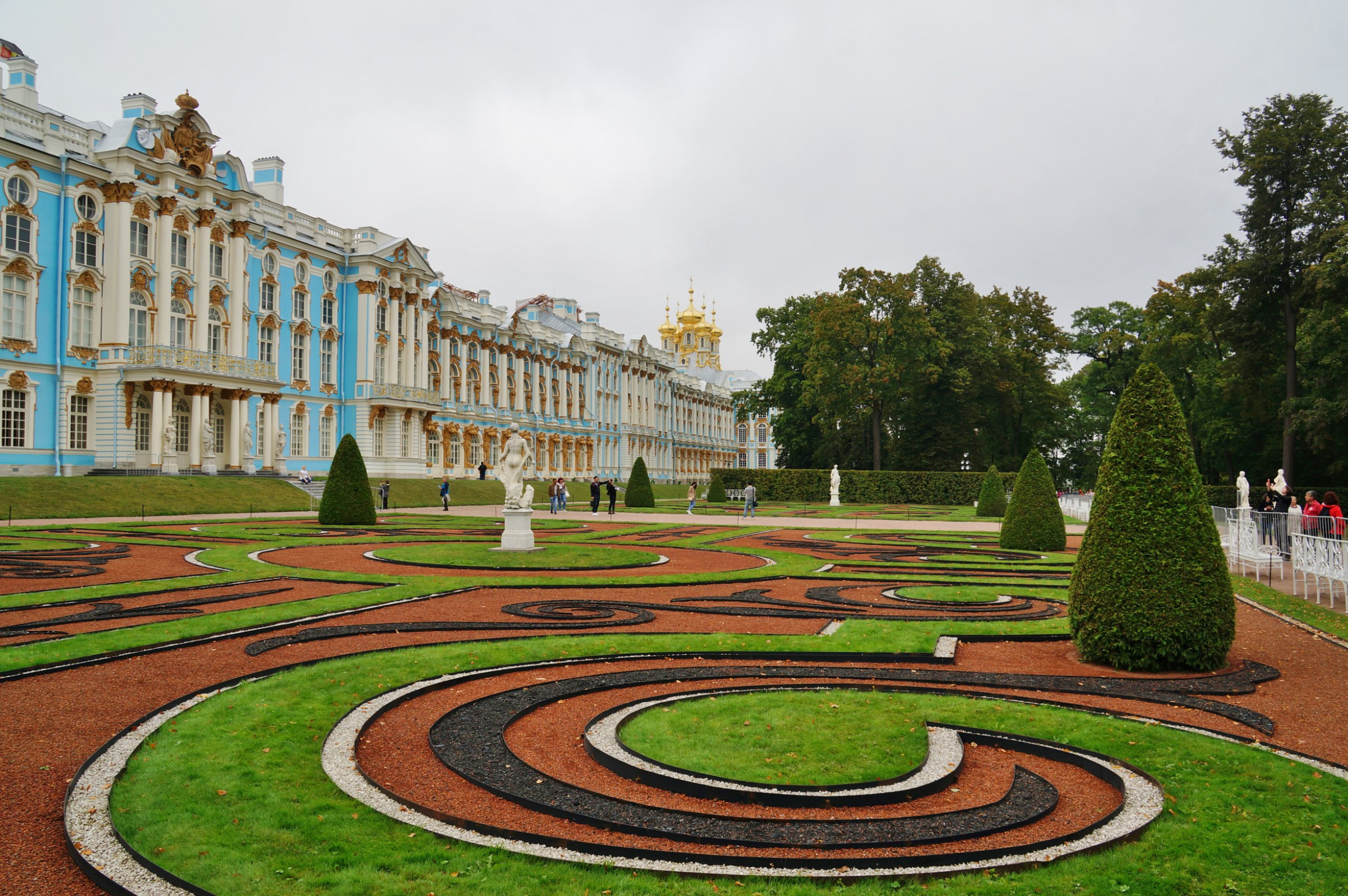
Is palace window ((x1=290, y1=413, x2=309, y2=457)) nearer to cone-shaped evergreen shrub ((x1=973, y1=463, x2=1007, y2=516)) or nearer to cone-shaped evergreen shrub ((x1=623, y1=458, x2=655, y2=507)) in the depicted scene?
cone-shaped evergreen shrub ((x1=623, y1=458, x2=655, y2=507))

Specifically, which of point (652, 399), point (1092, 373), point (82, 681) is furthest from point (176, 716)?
point (652, 399)

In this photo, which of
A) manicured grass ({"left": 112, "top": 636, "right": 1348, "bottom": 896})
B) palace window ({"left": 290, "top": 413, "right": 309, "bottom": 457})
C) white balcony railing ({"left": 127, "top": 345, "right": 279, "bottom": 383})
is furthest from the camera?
palace window ({"left": 290, "top": 413, "right": 309, "bottom": 457})

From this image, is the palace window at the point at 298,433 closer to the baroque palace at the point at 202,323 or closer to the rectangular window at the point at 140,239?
the baroque palace at the point at 202,323

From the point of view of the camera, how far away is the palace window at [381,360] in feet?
178

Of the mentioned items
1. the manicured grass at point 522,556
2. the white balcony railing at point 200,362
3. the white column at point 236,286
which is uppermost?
the white column at point 236,286

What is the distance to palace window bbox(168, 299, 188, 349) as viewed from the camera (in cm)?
4053

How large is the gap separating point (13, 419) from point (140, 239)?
955cm

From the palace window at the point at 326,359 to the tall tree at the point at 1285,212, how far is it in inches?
1876

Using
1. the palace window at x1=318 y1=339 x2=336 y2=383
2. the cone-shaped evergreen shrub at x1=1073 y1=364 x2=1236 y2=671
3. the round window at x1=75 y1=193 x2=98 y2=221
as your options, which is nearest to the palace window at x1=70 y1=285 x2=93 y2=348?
the round window at x1=75 y1=193 x2=98 y2=221

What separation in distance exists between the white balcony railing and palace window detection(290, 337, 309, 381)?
388 cm

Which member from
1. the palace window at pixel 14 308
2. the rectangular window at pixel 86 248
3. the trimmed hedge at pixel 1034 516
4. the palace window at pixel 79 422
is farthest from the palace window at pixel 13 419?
the trimmed hedge at pixel 1034 516

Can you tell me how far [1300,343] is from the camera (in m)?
40.9

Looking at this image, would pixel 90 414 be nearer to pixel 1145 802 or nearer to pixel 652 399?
pixel 1145 802

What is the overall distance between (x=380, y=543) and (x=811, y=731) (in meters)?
16.8
